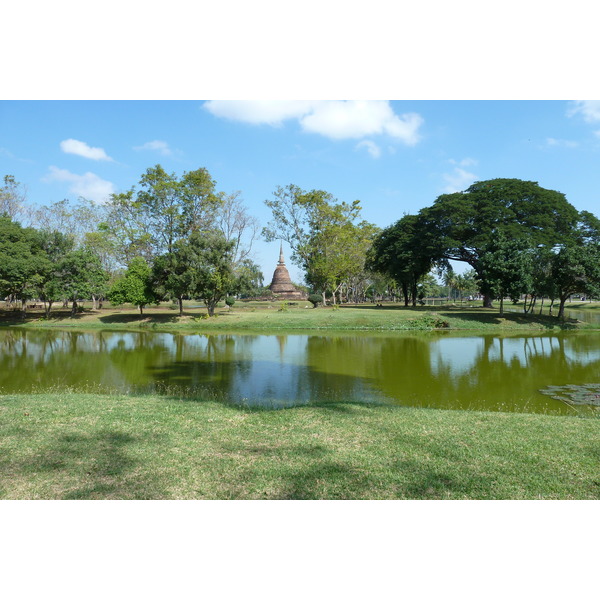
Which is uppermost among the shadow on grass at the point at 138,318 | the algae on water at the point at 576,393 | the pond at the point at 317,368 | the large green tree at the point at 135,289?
the large green tree at the point at 135,289

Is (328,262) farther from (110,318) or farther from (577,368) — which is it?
(577,368)

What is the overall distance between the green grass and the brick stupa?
4655 centimetres

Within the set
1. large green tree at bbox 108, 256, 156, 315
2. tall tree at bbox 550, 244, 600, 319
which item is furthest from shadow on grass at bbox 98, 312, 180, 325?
tall tree at bbox 550, 244, 600, 319

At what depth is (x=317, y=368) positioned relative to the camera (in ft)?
40.5

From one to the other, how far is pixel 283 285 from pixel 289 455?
49972 mm

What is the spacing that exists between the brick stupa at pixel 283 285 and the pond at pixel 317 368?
32073 mm

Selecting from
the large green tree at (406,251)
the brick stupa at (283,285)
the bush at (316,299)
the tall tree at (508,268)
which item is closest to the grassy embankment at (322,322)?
the tall tree at (508,268)

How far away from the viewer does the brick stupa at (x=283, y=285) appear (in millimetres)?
52750

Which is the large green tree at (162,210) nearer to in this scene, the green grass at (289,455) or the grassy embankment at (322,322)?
the grassy embankment at (322,322)

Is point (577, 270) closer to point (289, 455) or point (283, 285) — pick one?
point (289, 455)

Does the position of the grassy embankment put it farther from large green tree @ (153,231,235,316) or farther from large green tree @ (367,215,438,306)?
large green tree @ (367,215,438,306)

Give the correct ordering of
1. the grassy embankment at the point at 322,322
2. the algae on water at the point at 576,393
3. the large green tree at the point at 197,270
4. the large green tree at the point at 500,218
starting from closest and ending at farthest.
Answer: the algae on water at the point at 576,393
the grassy embankment at the point at 322,322
the large green tree at the point at 197,270
the large green tree at the point at 500,218

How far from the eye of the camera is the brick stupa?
52.8m

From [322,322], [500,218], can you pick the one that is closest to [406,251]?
→ [500,218]
